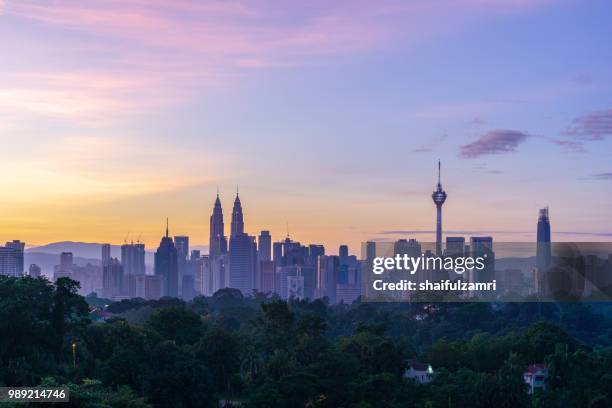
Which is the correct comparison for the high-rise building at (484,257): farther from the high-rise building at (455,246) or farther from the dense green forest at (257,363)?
the dense green forest at (257,363)

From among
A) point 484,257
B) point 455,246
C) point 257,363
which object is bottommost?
point 257,363

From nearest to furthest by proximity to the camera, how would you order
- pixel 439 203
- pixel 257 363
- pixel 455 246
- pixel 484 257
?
1. pixel 257 363
2. pixel 484 257
3. pixel 455 246
4. pixel 439 203

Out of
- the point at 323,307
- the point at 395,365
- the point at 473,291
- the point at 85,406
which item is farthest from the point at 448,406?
the point at 473,291

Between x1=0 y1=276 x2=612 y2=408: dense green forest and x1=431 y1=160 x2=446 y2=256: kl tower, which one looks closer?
x1=0 y1=276 x2=612 y2=408: dense green forest

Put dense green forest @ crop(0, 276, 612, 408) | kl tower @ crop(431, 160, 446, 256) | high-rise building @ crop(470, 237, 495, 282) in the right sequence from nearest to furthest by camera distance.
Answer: dense green forest @ crop(0, 276, 612, 408)
high-rise building @ crop(470, 237, 495, 282)
kl tower @ crop(431, 160, 446, 256)

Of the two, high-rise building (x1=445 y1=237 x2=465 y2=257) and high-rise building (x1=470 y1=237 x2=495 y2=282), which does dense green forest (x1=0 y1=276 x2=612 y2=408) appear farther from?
high-rise building (x1=445 y1=237 x2=465 y2=257)

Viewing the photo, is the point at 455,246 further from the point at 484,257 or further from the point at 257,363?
the point at 257,363

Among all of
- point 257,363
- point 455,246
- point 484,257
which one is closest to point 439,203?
point 455,246

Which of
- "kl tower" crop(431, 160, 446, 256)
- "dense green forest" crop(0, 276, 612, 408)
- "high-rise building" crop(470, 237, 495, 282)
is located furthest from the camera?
"kl tower" crop(431, 160, 446, 256)

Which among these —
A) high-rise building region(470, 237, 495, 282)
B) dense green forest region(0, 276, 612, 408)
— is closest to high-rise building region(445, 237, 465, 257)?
high-rise building region(470, 237, 495, 282)
